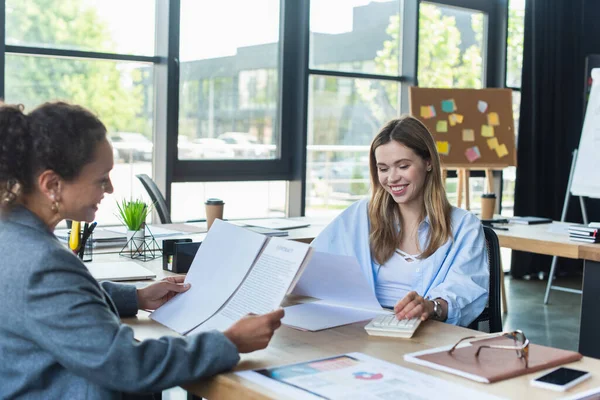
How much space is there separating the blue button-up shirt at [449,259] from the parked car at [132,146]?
7.76 ft

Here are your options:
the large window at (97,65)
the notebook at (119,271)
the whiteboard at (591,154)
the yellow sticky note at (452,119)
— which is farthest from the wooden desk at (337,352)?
the yellow sticky note at (452,119)

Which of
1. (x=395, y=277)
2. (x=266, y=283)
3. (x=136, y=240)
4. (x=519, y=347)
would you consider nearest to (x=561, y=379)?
(x=519, y=347)

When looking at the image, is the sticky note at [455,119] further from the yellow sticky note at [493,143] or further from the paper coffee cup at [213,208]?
the paper coffee cup at [213,208]

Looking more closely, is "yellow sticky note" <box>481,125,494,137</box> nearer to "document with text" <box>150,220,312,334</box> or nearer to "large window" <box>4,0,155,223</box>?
"large window" <box>4,0,155,223</box>

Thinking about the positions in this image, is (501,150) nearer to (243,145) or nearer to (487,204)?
(487,204)

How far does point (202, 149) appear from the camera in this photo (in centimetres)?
480

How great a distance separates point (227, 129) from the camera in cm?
488

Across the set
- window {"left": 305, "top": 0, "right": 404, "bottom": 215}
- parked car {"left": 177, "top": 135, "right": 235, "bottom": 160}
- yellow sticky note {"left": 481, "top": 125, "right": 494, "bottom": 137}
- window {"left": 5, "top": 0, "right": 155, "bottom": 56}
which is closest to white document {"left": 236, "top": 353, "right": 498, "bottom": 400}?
window {"left": 5, "top": 0, "right": 155, "bottom": 56}

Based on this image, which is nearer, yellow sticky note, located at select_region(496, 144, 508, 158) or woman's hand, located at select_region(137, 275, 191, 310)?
woman's hand, located at select_region(137, 275, 191, 310)

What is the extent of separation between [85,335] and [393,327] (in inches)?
28.3

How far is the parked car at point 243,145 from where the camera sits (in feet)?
16.1

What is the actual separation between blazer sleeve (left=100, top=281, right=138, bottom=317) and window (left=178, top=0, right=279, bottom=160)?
2.96m

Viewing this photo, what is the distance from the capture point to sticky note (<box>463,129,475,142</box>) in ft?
17.8

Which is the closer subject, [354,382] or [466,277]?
[354,382]
